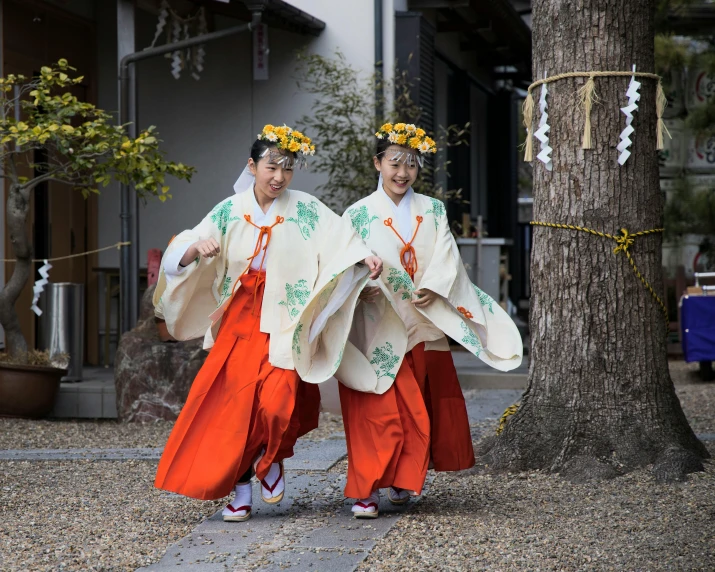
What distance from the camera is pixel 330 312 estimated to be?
12.3 feet

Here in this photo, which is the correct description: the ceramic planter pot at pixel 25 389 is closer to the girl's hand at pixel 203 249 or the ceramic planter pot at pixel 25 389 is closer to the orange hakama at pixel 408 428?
the girl's hand at pixel 203 249

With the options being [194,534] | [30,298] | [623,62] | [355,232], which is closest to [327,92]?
[30,298]

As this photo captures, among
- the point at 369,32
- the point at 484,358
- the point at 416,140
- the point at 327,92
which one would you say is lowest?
the point at 484,358

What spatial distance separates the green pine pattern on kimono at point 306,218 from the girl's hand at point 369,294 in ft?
0.99

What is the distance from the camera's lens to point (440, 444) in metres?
3.98

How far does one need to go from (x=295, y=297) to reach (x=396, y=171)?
65 centimetres

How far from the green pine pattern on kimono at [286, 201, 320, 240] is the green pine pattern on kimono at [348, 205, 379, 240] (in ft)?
0.59

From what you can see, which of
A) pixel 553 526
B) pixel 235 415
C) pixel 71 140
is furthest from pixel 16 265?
pixel 553 526

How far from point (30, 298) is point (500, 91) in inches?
288

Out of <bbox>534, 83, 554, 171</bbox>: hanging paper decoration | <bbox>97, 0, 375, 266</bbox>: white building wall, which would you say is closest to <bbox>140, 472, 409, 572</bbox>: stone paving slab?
<bbox>534, 83, 554, 171</bbox>: hanging paper decoration

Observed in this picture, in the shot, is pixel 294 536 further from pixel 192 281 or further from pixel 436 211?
pixel 436 211

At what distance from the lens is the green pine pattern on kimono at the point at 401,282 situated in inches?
157

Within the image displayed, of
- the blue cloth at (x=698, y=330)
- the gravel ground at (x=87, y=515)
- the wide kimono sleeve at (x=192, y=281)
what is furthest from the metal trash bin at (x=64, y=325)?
the blue cloth at (x=698, y=330)

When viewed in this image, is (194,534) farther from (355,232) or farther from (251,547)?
(355,232)
